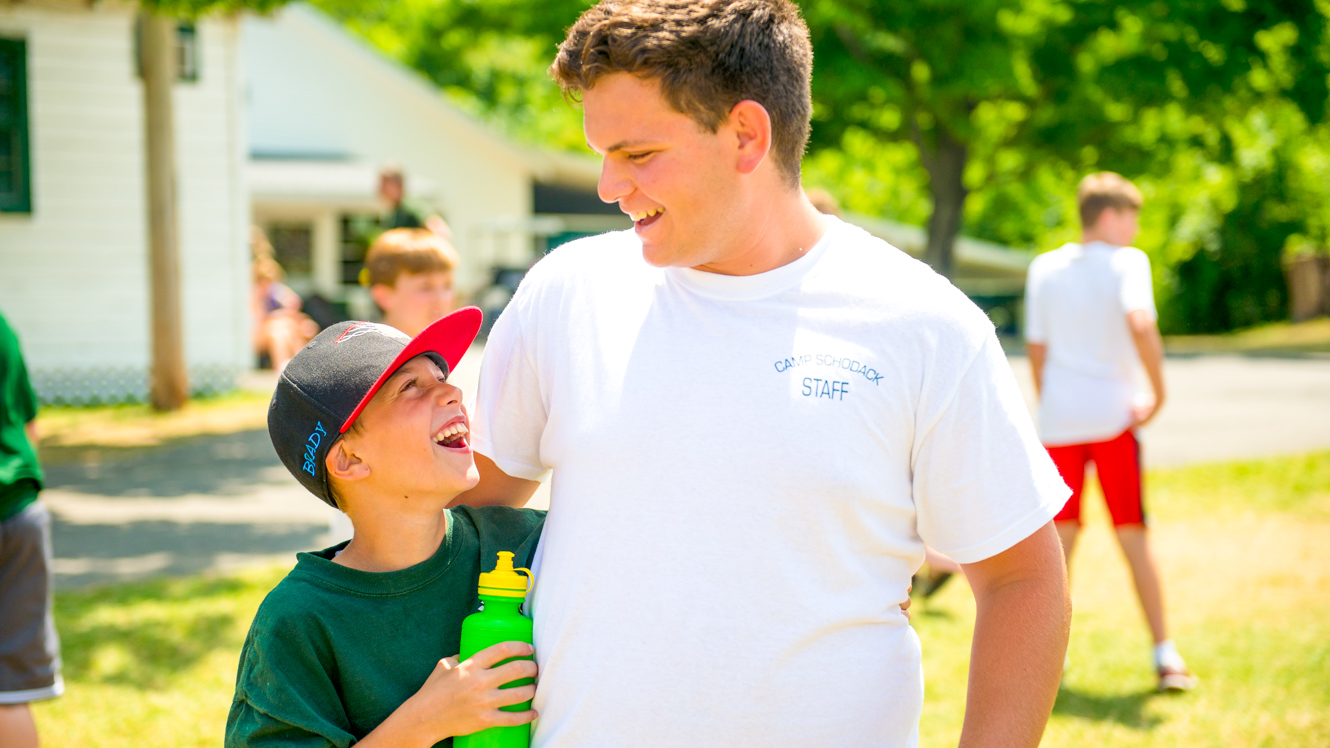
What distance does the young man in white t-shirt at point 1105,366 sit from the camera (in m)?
5.48

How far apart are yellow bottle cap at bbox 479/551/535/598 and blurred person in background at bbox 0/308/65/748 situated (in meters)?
2.41

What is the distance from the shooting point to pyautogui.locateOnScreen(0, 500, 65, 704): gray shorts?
Result: 3.63 meters

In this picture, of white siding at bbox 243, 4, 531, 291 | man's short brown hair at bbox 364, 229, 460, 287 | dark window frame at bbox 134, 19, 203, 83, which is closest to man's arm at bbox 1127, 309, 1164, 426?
Result: man's short brown hair at bbox 364, 229, 460, 287

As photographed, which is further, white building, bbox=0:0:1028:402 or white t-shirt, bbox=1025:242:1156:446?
white building, bbox=0:0:1028:402

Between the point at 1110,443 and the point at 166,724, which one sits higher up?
the point at 1110,443

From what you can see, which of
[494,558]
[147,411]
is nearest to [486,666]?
[494,558]

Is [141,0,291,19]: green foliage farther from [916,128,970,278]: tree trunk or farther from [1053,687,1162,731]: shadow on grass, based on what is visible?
[916,128,970,278]: tree trunk

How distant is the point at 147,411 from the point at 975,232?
46.9m

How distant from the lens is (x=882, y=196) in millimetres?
55188

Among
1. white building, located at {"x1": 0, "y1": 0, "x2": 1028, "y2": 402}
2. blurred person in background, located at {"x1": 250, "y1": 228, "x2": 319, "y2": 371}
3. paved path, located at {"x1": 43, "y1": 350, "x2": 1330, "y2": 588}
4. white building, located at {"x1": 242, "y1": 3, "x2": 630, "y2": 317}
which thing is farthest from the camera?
white building, located at {"x1": 242, "y1": 3, "x2": 630, "y2": 317}

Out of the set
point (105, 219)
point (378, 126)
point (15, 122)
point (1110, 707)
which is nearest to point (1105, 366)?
point (1110, 707)

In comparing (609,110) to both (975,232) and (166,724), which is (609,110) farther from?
(975,232)

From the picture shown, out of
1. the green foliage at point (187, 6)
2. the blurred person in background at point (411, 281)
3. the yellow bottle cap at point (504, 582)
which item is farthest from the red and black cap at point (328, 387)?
the green foliage at point (187, 6)

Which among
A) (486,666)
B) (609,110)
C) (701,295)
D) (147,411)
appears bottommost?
(147,411)
